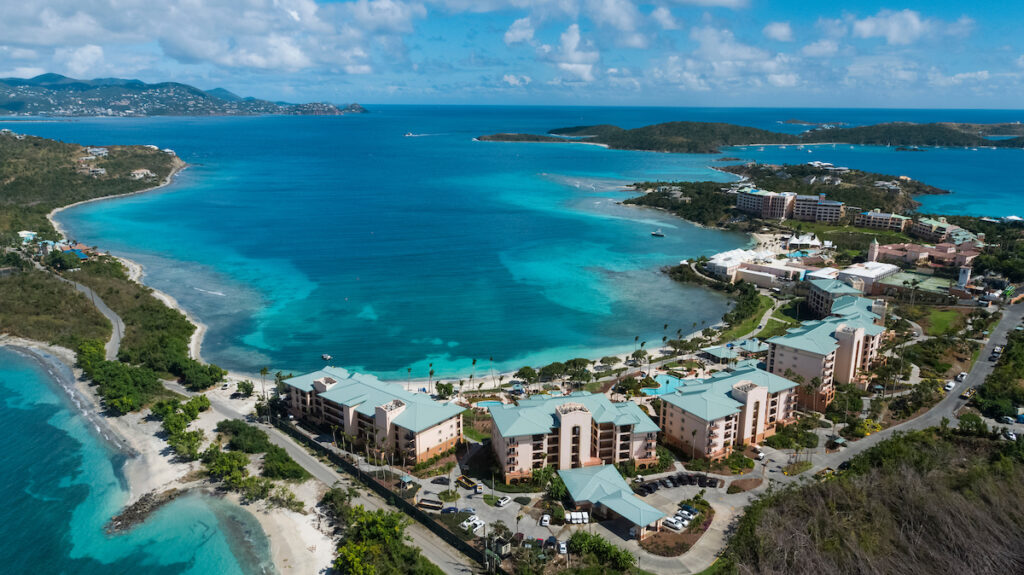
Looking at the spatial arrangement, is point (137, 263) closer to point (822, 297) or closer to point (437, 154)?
point (822, 297)

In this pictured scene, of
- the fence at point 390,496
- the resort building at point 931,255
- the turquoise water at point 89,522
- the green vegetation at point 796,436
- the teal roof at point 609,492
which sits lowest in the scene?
the turquoise water at point 89,522

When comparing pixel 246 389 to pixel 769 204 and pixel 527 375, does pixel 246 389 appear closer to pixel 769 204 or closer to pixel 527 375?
pixel 527 375

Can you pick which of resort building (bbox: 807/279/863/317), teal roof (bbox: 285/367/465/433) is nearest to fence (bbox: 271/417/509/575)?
teal roof (bbox: 285/367/465/433)

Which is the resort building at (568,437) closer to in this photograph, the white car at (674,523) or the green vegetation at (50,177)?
the white car at (674,523)

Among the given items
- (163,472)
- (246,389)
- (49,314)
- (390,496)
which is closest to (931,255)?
(390,496)

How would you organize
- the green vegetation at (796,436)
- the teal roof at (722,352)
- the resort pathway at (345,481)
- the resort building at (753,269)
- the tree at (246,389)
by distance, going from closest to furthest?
1. the resort pathway at (345,481)
2. the green vegetation at (796,436)
3. the tree at (246,389)
4. the teal roof at (722,352)
5. the resort building at (753,269)

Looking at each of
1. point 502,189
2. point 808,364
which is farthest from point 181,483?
point 502,189

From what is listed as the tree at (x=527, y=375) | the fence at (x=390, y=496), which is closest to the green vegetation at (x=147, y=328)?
the fence at (x=390, y=496)
